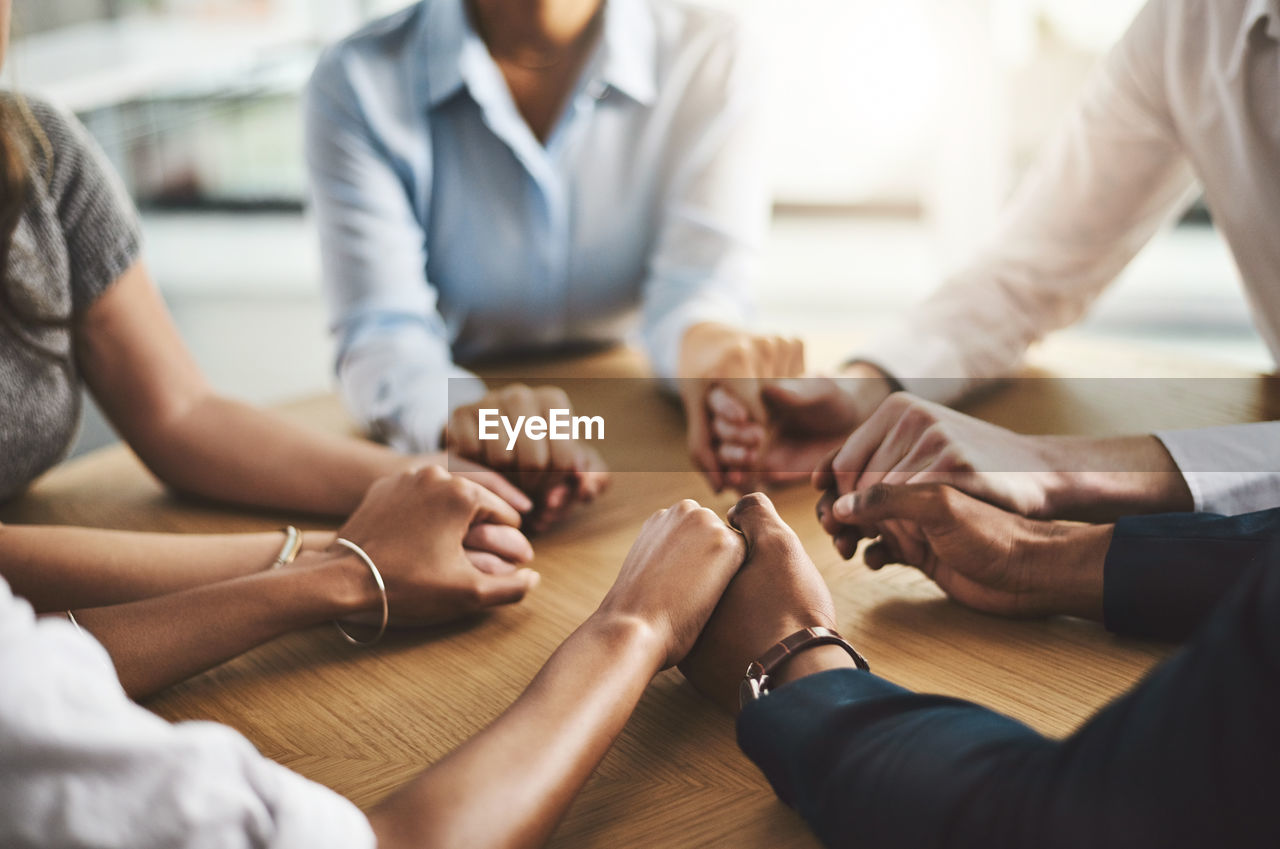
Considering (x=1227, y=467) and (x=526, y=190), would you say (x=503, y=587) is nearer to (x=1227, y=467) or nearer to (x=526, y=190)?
(x=1227, y=467)

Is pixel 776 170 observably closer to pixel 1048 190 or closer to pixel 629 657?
pixel 1048 190

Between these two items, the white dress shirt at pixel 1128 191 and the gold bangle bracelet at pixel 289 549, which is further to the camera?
the white dress shirt at pixel 1128 191

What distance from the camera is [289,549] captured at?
0.73 metres

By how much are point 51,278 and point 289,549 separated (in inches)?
13.1

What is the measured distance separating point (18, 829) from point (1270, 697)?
433 mm

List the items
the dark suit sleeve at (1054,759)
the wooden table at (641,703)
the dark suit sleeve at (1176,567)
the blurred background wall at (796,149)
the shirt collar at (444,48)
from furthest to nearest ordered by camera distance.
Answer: the blurred background wall at (796,149) → the shirt collar at (444,48) → the dark suit sleeve at (1176,567) → the wooden table at (641,703) → the dark suit sleeve at (1054,759)

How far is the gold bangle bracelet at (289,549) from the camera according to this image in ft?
2.36

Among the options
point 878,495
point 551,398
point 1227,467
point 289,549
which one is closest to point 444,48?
point 551,398

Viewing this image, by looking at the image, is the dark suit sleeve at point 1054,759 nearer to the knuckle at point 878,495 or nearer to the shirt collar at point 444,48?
the knuckle at point 878,495

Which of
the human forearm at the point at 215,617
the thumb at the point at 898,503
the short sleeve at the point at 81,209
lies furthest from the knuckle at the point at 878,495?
the short sleeve at the point at 81,209

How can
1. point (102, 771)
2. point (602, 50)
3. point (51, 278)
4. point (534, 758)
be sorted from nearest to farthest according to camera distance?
point (102, 771) < point (534, 758) < point (51, 278) < point (602, 50)

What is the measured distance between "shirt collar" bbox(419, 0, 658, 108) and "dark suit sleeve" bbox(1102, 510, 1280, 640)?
0.77m

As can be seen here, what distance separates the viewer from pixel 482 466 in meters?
0.83

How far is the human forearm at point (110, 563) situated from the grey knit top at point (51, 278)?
0.16m
